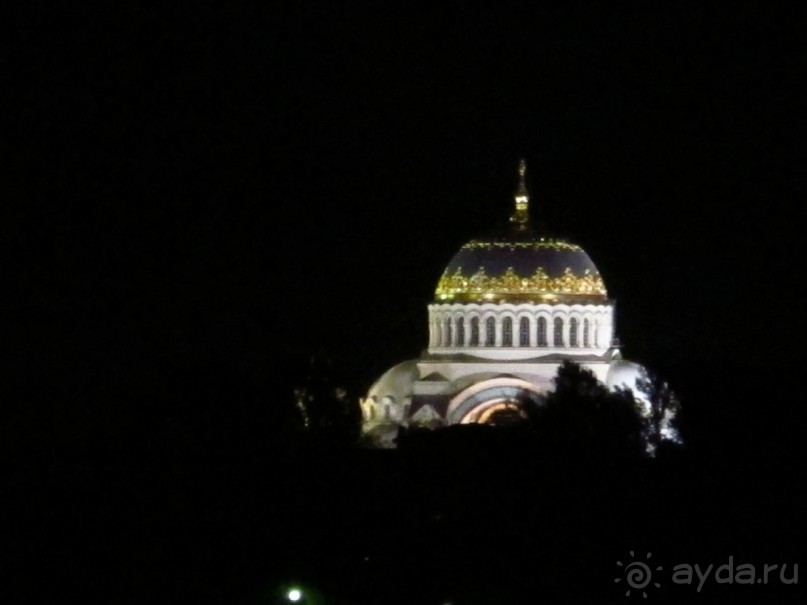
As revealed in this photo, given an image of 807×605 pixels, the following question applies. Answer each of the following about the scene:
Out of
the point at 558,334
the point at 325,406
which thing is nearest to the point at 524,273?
the point at 558,334

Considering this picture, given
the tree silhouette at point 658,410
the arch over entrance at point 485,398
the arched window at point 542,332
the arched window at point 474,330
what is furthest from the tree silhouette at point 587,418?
the arched window at point 474,330

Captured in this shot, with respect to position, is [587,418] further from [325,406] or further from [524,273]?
[524,273]

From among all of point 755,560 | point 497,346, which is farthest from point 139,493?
point 497,346

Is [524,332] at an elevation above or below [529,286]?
below

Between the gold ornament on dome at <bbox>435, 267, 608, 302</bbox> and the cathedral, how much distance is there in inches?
0.5

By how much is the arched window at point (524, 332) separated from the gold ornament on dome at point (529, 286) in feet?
0.97

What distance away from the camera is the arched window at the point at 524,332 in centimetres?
6800

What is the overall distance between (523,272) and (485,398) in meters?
1.90

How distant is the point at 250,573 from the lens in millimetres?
49250

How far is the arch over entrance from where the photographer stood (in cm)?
6669

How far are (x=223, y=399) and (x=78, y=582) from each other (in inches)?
426

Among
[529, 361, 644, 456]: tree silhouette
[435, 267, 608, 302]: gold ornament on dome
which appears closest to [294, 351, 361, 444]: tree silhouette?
[529, 361, 644, 456]: tree silhouette

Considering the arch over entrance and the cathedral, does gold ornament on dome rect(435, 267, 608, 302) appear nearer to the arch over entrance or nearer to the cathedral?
the cathedral

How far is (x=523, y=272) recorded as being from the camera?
6794cm
